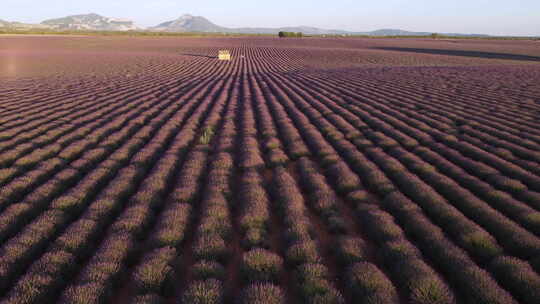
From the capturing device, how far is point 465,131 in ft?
40.2

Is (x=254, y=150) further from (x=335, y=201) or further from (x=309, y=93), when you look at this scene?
(x=309, y=93)

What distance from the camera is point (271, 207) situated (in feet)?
23.6

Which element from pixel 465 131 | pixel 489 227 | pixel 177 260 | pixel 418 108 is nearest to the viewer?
pixel 177 260

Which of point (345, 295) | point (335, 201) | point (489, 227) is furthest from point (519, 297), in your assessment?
point (335, 201)

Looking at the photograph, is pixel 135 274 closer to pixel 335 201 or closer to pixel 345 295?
pixel 345 295

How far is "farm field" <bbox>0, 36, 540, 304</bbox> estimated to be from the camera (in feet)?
Answer: 15.4

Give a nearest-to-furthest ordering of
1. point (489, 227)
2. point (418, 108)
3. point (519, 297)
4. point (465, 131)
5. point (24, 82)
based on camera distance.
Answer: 1. point (519, 297)
2. point (489, 227)
3. point (465, 131)
4. point (418, 108)
5. point (24, 82)

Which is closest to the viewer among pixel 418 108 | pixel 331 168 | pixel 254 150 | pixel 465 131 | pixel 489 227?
pixel 489 227

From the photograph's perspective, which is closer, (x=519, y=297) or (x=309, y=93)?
(x=519, y=297)

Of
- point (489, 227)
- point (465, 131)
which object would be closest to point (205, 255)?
point (489, 227)

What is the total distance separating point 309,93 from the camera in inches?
842

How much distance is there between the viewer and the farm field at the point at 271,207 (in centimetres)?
469

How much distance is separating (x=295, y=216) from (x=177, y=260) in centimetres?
239

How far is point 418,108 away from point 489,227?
11377 millimetres
